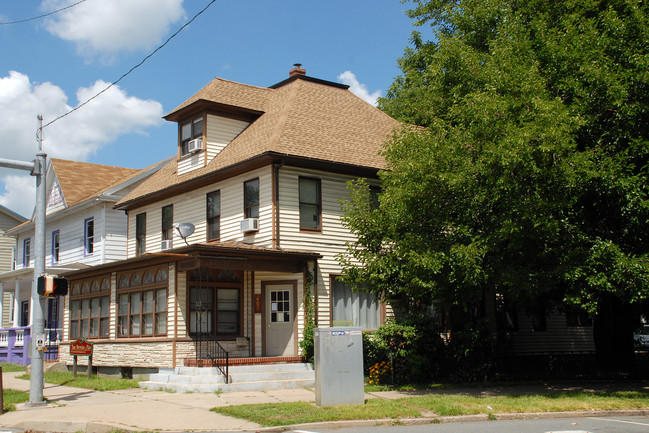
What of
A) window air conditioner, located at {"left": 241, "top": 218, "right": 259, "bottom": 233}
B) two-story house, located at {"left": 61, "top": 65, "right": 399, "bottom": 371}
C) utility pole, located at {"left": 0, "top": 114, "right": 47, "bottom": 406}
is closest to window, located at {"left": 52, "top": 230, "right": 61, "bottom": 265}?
two-story house, located at {"left": 61, "top": 65, "right": 399, "bottom": 371}

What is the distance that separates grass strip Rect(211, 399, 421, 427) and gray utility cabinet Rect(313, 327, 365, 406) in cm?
33

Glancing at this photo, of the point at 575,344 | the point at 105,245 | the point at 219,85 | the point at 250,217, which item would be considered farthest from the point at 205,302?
the point at 575,344

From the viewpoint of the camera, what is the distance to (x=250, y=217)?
2153 centimetres

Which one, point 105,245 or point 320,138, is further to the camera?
point 105,245

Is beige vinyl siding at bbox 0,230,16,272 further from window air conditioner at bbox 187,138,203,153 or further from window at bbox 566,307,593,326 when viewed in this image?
window at bbox 566,307,593,326

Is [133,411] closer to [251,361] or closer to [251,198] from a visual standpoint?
[251,361]

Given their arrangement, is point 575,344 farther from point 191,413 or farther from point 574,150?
point 191,413

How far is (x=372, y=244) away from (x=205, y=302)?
5802 millimetres

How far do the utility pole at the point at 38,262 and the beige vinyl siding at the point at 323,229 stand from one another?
276 inches

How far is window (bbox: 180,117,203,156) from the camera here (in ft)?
80.1

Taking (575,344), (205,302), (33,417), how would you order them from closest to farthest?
1. (33,417)
2. (205,302)
3. (575,344)

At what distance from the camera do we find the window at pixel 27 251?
3681 centimetres

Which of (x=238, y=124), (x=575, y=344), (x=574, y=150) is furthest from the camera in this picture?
(x=575, y=344)

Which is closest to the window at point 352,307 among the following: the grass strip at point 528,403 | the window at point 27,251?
the grass strip at point 528,403
